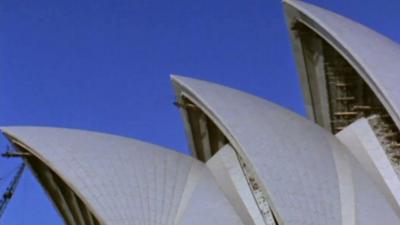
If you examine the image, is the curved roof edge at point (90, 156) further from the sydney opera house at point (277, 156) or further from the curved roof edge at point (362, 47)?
the curved roof edge at point (362, 47)

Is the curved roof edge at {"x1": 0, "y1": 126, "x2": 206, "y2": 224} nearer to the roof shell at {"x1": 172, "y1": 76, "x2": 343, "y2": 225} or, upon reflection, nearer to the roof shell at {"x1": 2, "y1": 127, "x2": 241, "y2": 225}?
the roof shell at {"x1": 2, "y1": 127, "x2": 241, "y2": 225}

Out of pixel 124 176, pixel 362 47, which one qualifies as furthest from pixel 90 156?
pixel 362 47

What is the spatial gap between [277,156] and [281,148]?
624mm

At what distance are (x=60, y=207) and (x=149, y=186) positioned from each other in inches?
279

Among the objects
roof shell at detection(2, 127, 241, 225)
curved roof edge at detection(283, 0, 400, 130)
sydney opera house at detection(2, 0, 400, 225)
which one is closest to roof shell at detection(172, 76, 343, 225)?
sydney opera house at detection(2, 0, 400, 225)

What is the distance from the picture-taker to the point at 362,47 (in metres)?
17.2

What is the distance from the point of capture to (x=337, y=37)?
55.8 ft

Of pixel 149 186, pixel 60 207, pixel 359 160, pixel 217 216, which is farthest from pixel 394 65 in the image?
pixel 60 207

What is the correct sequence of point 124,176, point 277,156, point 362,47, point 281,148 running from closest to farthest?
1. point 277,156
2. point 281,148
3. point 124,176
4. point 362,47

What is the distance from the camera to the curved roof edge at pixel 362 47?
15516 millimetres

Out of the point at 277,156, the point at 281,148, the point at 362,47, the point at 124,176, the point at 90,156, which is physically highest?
the point at 362,47

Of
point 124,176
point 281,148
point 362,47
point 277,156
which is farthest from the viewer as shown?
point 362,47

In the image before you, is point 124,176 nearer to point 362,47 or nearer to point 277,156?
point 277,156

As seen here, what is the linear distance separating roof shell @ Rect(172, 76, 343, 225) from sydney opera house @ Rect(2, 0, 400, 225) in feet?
0.12
